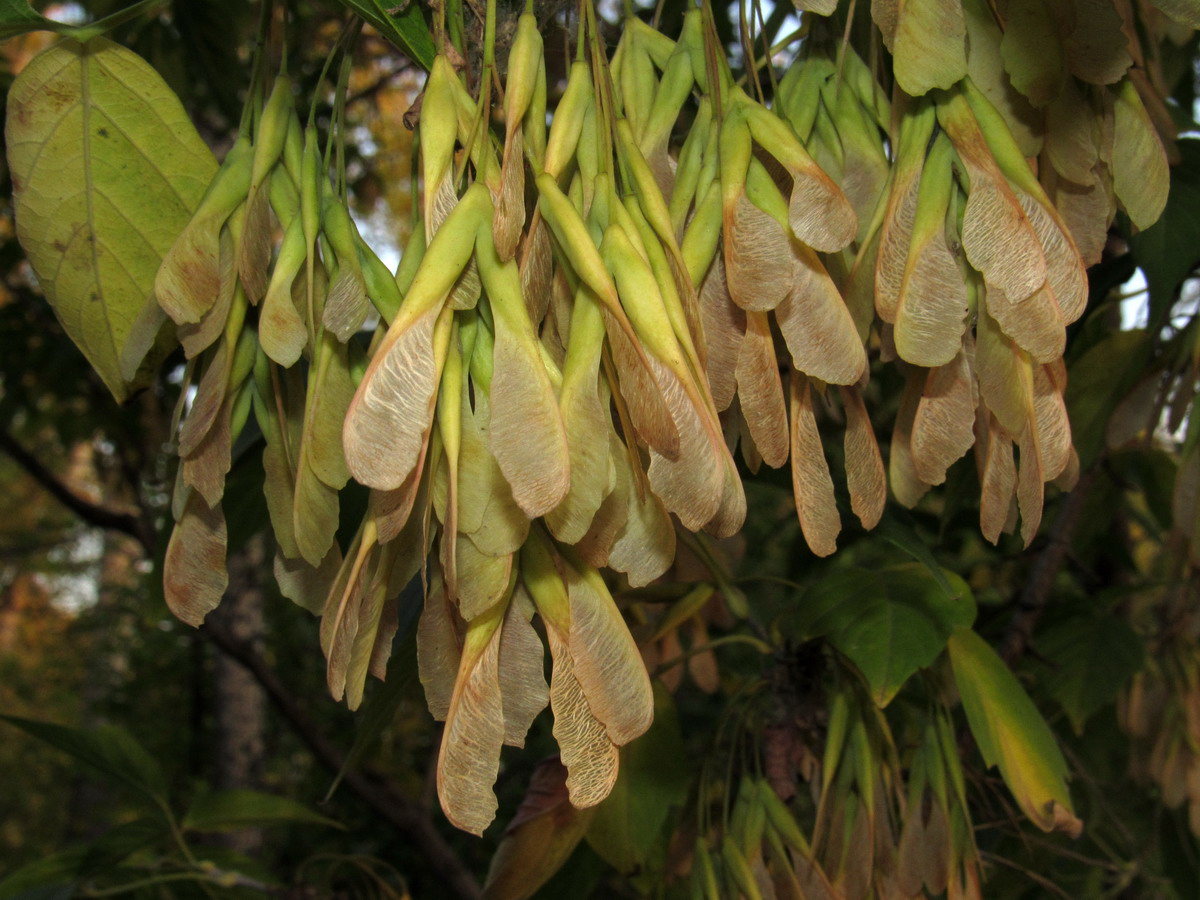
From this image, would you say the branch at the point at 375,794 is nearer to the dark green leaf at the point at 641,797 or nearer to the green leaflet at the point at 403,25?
→ the dark green leaf at the point at 641,797

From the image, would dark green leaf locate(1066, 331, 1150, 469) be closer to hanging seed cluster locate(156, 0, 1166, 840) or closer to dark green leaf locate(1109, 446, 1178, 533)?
dark green leaf locate(1109, 446, 1178, 533)

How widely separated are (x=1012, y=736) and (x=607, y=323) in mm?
478

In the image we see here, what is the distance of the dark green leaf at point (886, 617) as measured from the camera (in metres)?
0.65

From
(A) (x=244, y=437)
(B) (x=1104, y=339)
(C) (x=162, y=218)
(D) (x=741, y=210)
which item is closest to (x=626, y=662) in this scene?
(D) (x=741, y=210)

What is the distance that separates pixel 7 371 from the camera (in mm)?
1794

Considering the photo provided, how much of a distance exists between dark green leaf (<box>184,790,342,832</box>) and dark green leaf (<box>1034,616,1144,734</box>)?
798 mm

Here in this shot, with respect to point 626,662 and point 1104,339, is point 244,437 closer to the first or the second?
point 626,662

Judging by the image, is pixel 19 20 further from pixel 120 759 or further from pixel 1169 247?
pixel 120 759

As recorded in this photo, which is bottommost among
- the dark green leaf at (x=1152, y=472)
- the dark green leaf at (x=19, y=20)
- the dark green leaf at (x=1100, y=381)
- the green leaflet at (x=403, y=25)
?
the dark green leaf at (x=1152, y=472)

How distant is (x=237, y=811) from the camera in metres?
1.13

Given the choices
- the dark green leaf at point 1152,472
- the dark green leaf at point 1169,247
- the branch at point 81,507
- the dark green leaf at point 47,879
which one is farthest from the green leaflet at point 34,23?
the dark green leaf at point 1152,472

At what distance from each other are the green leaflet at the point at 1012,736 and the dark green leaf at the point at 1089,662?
39 cm


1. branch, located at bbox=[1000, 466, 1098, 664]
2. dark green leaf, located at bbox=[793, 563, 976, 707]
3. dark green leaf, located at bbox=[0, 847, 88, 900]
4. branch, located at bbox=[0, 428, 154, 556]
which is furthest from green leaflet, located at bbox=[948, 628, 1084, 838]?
branch, located at bbox=[0, 428, 154, 556]

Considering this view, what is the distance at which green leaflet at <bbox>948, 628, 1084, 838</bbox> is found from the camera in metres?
0.65
